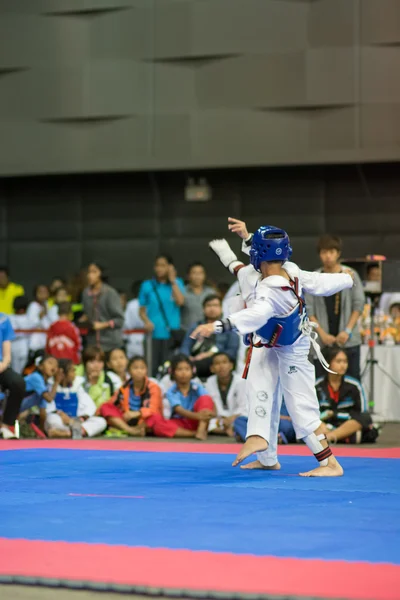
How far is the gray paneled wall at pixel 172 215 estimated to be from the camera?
45.8 ft

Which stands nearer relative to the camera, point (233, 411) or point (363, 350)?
point (233, 411)

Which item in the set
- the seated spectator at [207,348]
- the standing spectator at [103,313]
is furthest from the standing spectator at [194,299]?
the standing spectator at [103,313]

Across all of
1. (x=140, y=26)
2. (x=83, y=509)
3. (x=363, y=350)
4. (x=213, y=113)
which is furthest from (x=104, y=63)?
(x=83, y=509)

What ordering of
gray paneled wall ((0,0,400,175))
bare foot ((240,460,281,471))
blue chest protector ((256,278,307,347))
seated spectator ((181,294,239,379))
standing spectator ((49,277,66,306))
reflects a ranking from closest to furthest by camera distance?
blue chest protector ((256,278,307,347)) < bare foot ((240,460,281,471)) < seated spectator ((181,294,239,379)) < standing spectator ((49,277,66,306)) < gray paneled wall ((0,0,400,175))

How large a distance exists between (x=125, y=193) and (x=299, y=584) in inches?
472

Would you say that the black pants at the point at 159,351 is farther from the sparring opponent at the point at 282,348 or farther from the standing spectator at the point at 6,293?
the sparring opponent at the point at 282,348

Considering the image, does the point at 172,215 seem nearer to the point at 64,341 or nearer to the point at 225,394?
the point at 64,341

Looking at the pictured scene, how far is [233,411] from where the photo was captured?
30.3 ft

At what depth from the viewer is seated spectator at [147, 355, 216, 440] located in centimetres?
905

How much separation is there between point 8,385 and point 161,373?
1.81m

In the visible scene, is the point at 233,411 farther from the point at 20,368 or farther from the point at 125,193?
the point at 125,193

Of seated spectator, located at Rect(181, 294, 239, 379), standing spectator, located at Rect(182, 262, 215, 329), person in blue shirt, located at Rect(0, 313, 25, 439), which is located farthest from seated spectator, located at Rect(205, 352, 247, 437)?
person in blue shirt, located at Rect(0, 313, 25, 439)

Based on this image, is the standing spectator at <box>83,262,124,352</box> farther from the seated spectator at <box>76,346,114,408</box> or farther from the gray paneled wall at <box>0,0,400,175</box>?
the gray paneled wall at <box>0,0,400,175</box>

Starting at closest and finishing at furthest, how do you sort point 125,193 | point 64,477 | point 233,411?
point 64,477, point 233,411, point 125,193
